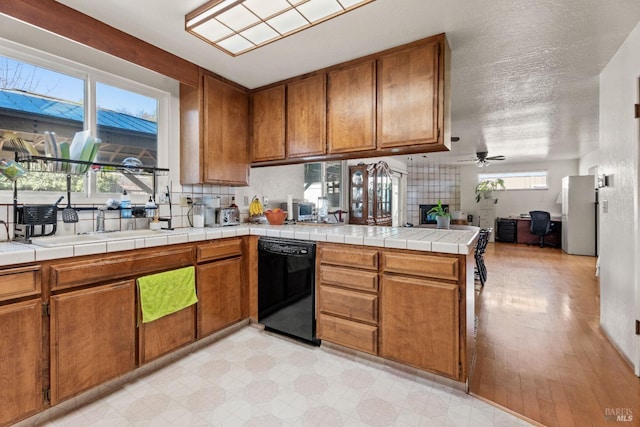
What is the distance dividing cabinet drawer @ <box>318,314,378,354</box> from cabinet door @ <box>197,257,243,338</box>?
774 millimetres

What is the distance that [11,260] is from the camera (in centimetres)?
138

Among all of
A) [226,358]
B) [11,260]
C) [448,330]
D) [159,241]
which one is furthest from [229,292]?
[448,330]

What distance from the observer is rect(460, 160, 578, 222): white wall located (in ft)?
25.6

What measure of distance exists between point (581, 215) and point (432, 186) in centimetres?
354

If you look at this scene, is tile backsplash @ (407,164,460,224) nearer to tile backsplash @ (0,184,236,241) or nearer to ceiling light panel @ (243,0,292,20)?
tile backsplash @ (0,184,236,241)

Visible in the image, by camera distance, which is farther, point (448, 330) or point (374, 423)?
point (448, 330)

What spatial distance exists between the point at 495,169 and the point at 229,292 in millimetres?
8556

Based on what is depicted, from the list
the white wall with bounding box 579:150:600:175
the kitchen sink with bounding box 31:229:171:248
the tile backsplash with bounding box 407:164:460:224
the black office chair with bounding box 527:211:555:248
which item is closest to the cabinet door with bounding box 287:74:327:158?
the kitchen sink with bounding box 31:229:171:248

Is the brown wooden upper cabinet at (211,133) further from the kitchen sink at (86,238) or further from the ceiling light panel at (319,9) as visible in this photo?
the ceiling light panel at (319,9)

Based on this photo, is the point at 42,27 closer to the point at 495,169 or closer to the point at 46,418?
the point at 46,418

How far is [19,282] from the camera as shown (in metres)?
1.41

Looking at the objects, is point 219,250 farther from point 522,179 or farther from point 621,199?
point 522,179

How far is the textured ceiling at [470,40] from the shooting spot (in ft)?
5.77

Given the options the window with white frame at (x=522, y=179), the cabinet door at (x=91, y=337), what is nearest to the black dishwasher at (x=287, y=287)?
the cabinet door at (x=91, y=337)
